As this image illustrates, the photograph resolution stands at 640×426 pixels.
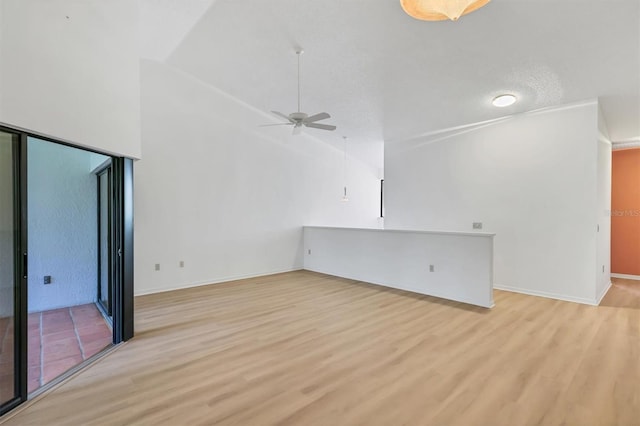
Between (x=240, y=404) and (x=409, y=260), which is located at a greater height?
(x=409, y=260)

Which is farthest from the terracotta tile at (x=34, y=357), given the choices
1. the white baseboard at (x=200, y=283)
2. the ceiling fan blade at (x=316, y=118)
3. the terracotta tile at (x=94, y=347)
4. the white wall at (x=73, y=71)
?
the ceiling fan blade at (x=316, y=118)

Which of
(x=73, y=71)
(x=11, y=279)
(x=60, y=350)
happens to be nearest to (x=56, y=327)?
(x=60, y=350)

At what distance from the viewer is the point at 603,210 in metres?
4.87

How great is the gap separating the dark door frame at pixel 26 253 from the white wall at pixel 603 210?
248 inches

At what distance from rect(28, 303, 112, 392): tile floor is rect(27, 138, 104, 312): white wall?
28 centimetres

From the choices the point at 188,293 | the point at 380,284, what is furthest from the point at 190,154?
the point at 380,284

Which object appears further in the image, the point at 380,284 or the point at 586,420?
the point at 380,284

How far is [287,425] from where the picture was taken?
186cm

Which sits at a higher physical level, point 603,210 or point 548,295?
point 603,210

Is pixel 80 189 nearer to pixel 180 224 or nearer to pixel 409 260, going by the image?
pixel 180 224

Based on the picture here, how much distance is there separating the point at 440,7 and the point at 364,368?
2.89 metres

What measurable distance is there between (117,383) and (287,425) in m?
1.49

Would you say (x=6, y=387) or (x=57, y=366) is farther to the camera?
(x=57, y=366)

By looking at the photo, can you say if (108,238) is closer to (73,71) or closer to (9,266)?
(9,266)
